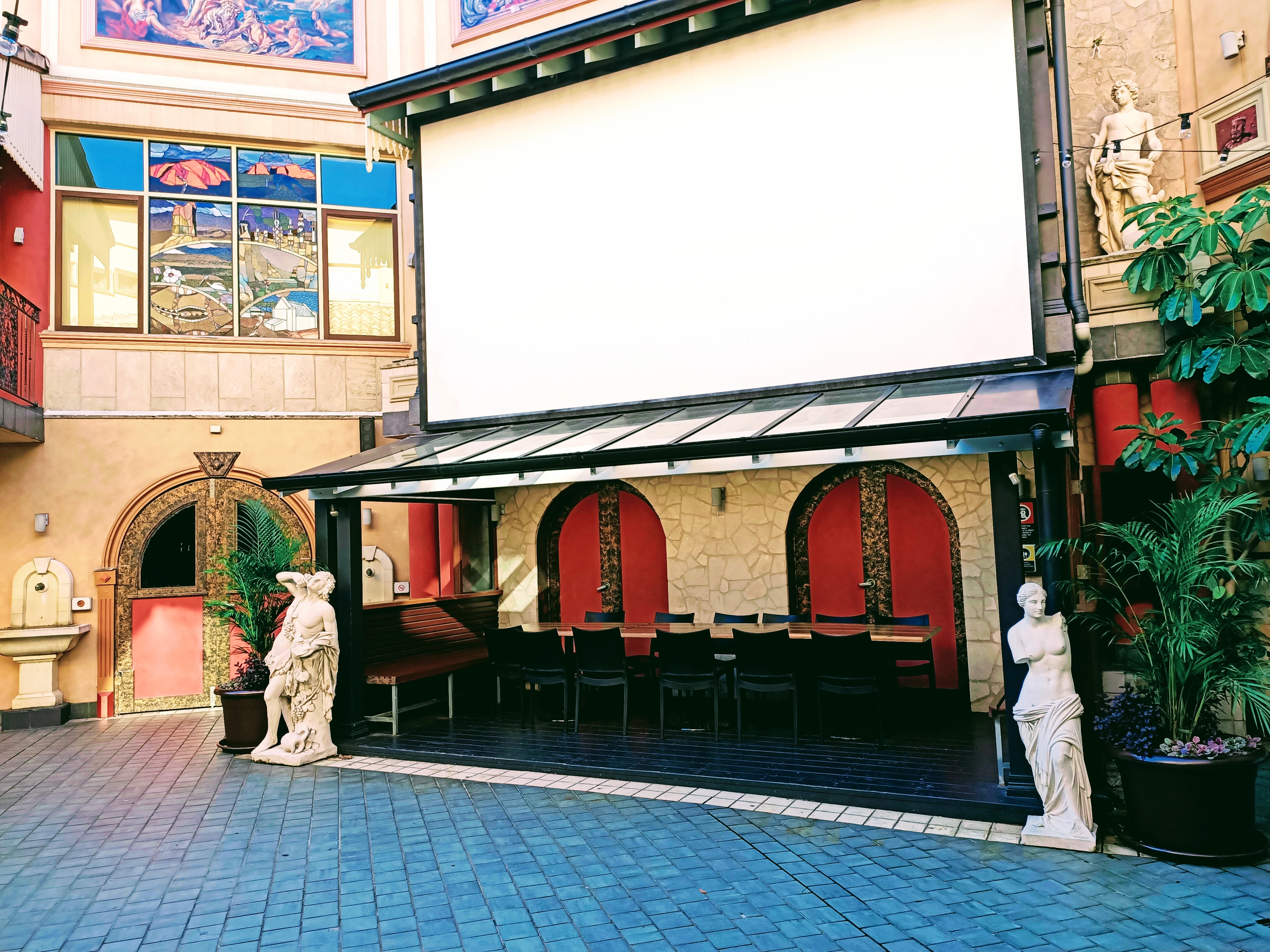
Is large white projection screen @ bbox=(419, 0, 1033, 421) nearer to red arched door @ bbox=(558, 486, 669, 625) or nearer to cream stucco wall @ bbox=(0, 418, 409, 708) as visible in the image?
red arched door @ bbox=(558, 486, 669, 625)

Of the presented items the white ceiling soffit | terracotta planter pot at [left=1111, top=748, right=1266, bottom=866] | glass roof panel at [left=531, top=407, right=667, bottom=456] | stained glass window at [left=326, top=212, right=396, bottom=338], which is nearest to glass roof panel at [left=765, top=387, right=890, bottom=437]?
glass roof panel at [left=531, top=407, right=667, bottom=456]

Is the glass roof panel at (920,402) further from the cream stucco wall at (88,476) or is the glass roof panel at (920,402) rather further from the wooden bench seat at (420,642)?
the cream stucco wall at (88,476)

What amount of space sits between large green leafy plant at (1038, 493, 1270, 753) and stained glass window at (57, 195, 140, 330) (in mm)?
11035

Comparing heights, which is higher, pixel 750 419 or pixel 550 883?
pixel 750 419

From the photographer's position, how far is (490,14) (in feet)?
39.8

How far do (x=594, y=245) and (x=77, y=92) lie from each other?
728 cm

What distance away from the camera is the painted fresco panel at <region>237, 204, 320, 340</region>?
449 inches

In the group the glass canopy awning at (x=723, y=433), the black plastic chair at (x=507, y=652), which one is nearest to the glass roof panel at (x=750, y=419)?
the glass canopy awning at (x=723, y=433)

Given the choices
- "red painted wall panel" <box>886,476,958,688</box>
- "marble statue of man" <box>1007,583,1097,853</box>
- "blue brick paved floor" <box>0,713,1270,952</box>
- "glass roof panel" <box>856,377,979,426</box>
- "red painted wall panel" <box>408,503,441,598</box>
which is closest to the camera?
"blue brick paved floor" <box>0,713,1270,952</box>

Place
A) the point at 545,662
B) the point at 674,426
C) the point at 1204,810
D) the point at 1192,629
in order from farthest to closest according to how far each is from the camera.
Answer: the point at 545,662 < the point at 674,426 < the point at 1192,629 < the point at 1204,810

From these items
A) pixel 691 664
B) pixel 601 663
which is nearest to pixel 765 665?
pixel 691 664

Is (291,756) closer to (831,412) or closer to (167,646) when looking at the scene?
(167,646)

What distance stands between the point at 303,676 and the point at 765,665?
4058mm

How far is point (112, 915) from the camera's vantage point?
4539 mm
